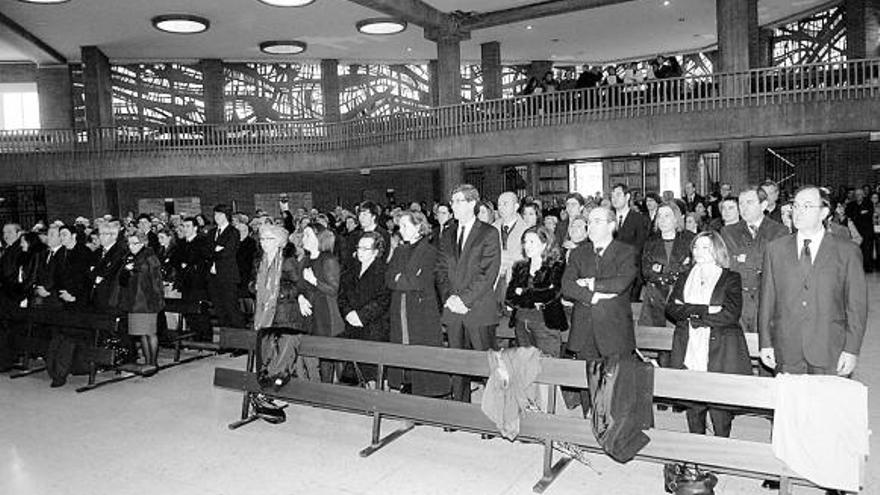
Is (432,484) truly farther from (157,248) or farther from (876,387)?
(157,248)

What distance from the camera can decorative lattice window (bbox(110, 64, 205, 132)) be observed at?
23141 millimetres

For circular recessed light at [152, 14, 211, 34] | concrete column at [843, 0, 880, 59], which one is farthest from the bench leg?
circular recessed light at [152, 14, 211, 34]

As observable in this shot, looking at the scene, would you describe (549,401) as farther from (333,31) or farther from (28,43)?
(28,43)

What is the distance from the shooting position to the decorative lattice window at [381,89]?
975 inches

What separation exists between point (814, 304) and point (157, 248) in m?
9.28

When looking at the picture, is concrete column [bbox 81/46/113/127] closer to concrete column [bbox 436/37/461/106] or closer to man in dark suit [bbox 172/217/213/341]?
concrete column [bbox 436/37/461/106]

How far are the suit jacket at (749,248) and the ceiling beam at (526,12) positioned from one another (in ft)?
44.2

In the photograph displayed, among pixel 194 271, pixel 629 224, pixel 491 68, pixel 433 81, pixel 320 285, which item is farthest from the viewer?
pixel 433 81

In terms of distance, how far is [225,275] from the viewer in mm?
8547

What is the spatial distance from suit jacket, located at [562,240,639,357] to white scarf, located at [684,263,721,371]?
17.2 inches

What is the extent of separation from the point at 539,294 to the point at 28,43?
20191 mm

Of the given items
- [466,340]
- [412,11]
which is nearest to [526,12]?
[412,11]

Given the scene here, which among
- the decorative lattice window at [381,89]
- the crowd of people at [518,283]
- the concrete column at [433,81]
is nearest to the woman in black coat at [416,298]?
the crowd of people at [518,283]

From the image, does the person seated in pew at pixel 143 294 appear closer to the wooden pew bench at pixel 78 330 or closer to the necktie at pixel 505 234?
the wooden pew bench at pixel 78 330
